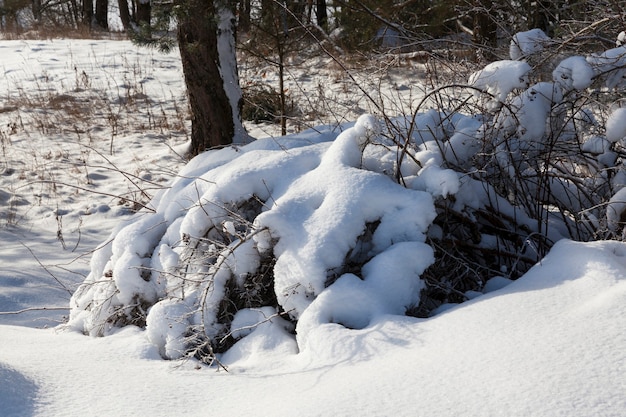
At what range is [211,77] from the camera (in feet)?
19.0

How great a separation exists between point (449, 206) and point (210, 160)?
1528 mm

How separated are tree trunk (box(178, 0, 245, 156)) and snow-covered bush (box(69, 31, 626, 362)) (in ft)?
7.52

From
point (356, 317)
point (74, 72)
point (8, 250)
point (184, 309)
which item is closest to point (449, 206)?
point (356, 317)

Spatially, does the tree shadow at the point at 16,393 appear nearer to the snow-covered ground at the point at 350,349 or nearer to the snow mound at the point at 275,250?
the snow-covered ground at the point at 350,349

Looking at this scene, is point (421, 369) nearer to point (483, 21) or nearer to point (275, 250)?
point (275, 250)

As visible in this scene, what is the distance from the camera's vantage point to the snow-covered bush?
269cm

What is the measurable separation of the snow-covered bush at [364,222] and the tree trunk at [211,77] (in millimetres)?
2293

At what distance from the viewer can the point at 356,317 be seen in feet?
8.21

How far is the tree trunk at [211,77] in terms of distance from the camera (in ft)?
18.4

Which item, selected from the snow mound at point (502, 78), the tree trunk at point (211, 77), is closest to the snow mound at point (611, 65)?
the snow mound at point (502, 78)

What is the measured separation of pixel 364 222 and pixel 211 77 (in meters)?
3.45

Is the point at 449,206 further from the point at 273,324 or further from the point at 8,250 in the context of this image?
the point at 8,250

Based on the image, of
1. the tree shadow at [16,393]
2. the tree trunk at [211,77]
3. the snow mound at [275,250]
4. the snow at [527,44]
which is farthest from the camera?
the tree trunk at [211,77]

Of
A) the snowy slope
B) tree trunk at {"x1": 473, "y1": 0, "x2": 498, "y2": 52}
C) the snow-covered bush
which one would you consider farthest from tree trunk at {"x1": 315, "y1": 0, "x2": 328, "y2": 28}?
the snowy slope
